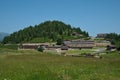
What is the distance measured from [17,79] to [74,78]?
4725 millimetres

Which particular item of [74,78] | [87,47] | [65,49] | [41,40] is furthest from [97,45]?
[74,78]

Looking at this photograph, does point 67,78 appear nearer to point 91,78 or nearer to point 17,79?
point 91,78

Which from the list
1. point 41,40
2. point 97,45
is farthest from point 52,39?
point 97,45

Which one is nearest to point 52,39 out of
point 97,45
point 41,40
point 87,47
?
point 41,40

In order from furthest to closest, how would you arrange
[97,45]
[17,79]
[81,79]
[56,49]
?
[97,45] < [56,49] < [81,79] < [17,79]

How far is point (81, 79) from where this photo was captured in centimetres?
2150

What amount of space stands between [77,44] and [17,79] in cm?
12717

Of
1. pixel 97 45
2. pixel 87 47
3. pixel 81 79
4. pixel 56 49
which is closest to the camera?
pixel 81 79

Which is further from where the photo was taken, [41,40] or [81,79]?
[41,40]

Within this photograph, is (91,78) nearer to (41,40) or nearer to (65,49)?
(65,49)

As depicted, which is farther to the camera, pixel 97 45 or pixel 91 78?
pixel 97 45

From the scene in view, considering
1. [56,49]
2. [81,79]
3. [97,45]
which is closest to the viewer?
[81,79]

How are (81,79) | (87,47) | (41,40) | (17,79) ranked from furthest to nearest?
(41,40)
(87,47)
(81,79)
(17,79)

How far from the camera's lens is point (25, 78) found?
20547 mm
